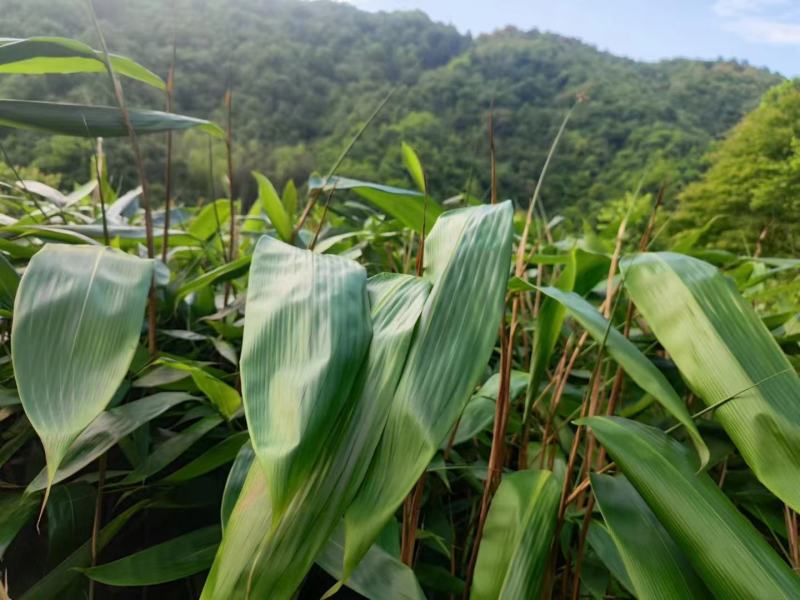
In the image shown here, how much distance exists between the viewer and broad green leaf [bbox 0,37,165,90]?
34 centimetres

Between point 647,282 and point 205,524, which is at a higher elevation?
point 647,282

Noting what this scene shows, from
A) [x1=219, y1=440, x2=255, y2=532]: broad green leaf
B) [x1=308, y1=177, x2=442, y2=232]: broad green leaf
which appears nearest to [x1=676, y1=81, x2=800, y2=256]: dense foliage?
[x1=308, y1=177, x2=442, y2=232]: broad green leaf

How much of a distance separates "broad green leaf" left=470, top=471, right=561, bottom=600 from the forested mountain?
1.35 meters

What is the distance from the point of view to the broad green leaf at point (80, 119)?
34 cm

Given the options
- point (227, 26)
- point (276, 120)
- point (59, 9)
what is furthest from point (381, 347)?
point (276, 120)

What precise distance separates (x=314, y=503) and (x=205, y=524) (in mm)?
238

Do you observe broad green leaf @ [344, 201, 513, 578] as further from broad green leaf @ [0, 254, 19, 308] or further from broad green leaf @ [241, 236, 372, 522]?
broad green leaf @ [0, 254, 19, 308]

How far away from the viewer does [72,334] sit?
8.6 inches

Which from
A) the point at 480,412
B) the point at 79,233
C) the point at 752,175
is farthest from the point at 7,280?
the point at 752,175

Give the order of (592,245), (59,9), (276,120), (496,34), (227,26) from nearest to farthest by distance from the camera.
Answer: (592,245) < (59,9) < (227,26) < (276,120) < (496,34)

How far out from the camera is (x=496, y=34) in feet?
35.8

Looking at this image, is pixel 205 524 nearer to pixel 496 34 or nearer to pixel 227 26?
pixel 227 26

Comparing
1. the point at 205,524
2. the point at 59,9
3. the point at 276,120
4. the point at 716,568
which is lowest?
the point at 276,120

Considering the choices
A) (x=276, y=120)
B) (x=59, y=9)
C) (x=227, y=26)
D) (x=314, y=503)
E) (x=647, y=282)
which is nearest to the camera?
(x=314, y=503)
